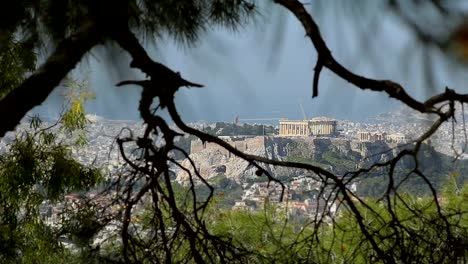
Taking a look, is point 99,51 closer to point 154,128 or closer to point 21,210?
point 154,128

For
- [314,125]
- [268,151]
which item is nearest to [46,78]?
[314,125]

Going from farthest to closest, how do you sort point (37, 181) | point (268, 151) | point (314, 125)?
point (268, 151) < point (37, 181) < point (314, 125)

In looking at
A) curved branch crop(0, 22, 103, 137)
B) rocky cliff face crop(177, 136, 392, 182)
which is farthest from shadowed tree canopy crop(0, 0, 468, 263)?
rocky cliff face crop(177, 136, 392, 182)

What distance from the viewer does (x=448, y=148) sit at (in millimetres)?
1040

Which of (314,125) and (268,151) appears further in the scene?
(268,151)

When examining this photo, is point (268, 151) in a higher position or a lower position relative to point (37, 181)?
higher

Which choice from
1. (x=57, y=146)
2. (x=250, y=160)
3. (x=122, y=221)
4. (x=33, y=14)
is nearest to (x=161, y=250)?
(x=122, y=221)

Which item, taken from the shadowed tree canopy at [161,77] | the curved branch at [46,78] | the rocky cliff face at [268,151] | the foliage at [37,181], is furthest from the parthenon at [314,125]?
the foliage at [37,181]

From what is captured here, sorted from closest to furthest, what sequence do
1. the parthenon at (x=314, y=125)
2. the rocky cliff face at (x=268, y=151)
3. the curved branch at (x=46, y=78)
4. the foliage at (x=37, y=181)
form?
the curved branch at (x=46, y=78), the parthenon at (x=314, y=125), the rocky cliff face at (x=268, y=151), the foliage at (x=37, y=181)

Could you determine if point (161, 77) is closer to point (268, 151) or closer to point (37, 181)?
point (37, 181)

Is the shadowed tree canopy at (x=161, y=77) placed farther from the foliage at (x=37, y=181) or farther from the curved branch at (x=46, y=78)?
the foliage at (x=37, y=181)

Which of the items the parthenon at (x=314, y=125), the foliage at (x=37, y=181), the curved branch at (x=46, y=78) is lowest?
the curved branch at (x=46, y=78)

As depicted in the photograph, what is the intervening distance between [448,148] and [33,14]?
0.59 m

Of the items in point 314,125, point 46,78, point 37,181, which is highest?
point 37,181
